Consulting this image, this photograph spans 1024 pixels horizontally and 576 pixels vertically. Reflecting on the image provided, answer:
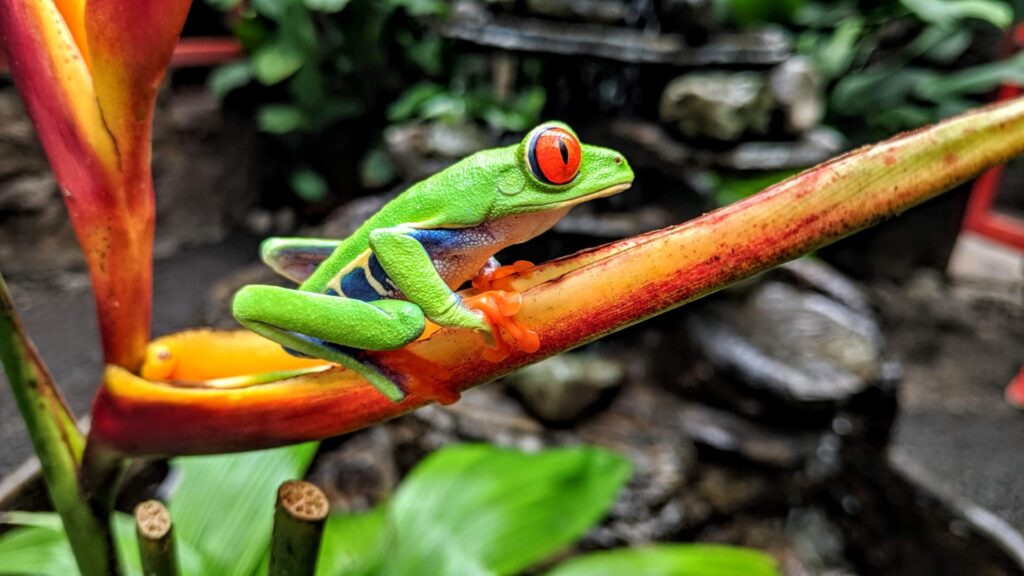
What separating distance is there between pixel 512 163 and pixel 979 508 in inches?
64.8

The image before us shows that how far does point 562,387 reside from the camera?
1.56 metres

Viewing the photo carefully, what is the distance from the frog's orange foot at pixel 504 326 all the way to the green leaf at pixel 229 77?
2739 mm

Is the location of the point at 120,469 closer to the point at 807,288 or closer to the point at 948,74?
the point at 807,288

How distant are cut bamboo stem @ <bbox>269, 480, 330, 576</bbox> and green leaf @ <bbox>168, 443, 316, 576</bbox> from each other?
10.6 inches

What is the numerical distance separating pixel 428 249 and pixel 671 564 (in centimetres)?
48

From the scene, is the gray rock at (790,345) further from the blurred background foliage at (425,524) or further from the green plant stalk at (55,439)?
the green plant stalk at (55,439)

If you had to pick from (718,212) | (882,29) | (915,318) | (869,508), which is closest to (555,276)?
(718,212)

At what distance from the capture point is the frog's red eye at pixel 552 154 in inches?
15.2

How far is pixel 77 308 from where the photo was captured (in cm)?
212

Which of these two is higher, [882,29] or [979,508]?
[882,29]

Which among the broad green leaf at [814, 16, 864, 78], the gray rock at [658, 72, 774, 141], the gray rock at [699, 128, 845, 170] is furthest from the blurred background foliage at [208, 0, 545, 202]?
the broad green leaf at [814, 16, 864, 78]

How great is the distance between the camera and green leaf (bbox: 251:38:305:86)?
2650 mm

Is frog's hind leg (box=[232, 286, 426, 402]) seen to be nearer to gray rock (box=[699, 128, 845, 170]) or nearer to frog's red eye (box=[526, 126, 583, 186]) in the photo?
frog's red eye (box=[526, 126, 583, 186])

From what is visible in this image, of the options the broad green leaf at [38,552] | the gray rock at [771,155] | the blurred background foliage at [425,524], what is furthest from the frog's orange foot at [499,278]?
the gray rock at [771,155]
